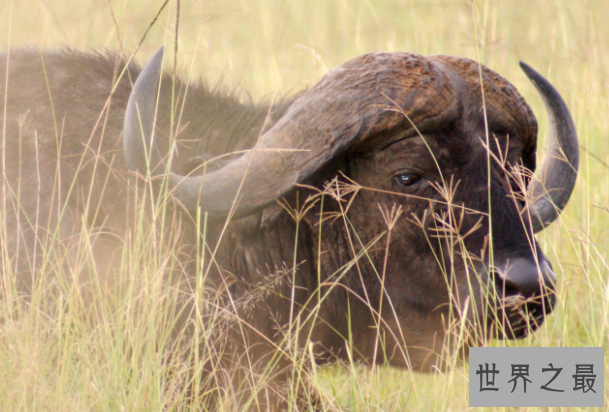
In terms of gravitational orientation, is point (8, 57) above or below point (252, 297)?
above

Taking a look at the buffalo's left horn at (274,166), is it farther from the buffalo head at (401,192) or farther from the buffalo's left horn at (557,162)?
the buffalo's left horn at (557,162)

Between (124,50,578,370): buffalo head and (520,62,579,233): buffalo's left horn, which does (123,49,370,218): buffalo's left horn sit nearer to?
(124,50,578,370): buffalo head

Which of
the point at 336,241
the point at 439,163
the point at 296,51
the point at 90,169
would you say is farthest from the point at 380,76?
the point at 296,51

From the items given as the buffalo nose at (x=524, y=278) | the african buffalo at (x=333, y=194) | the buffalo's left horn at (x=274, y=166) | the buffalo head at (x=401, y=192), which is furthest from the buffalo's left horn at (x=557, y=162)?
the buffalo's left horn at (x=274, y=166)

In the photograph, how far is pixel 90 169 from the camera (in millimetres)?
3488

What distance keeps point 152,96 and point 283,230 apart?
841 mm

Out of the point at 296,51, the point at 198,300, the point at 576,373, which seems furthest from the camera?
the point at 296,51

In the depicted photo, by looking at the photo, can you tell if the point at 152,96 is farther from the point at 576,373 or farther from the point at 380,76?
the point at 576,373

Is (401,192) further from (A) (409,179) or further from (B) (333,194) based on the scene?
(B) (333,194)

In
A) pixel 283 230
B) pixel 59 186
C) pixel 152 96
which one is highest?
pixel 152 96

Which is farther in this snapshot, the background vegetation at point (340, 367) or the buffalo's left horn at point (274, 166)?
the buffalo's left horn at point (274, 166)

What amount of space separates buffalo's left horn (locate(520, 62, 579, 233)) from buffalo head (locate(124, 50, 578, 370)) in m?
0.33

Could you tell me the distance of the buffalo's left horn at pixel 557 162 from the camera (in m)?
3.72

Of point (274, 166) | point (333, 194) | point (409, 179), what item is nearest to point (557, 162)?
point (409, 179)
